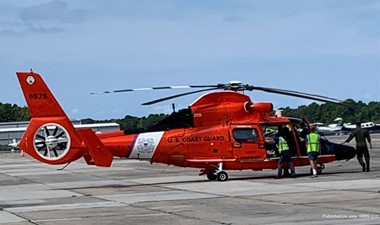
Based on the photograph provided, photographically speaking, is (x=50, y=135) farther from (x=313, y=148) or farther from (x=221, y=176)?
(x=313, y=148)

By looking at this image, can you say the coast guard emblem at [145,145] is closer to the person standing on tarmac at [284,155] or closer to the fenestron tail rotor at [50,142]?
the fenestron tail rotor at [50,142]

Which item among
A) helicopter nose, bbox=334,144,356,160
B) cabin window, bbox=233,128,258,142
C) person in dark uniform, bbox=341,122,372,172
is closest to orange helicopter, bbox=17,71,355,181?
cabin window, bbox=233,128,258,142

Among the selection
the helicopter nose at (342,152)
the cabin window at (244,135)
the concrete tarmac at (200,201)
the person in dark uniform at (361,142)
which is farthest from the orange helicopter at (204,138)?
the person in dark uniform at (361,142)

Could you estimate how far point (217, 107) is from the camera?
22875 mm

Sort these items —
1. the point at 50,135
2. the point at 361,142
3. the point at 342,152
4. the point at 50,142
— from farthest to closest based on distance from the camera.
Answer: the point at 361,142, the point at 342,152, the point at 50,135, the point at 50,142

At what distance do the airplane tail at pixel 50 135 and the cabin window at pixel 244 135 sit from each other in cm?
372

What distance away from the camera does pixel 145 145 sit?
22.5 meters

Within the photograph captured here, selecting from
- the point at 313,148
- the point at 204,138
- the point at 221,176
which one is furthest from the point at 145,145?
the point at 313,148

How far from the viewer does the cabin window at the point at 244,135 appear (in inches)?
906

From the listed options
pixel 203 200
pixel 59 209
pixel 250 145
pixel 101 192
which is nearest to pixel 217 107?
pixel 250 145

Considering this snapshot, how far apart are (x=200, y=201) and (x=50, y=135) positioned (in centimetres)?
622

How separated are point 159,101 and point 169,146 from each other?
241 centimetres

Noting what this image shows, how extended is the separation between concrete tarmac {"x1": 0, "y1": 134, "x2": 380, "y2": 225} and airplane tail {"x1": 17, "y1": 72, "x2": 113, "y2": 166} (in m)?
0.98

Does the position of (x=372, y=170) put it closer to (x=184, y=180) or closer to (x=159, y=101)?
(x=184, y=180)
